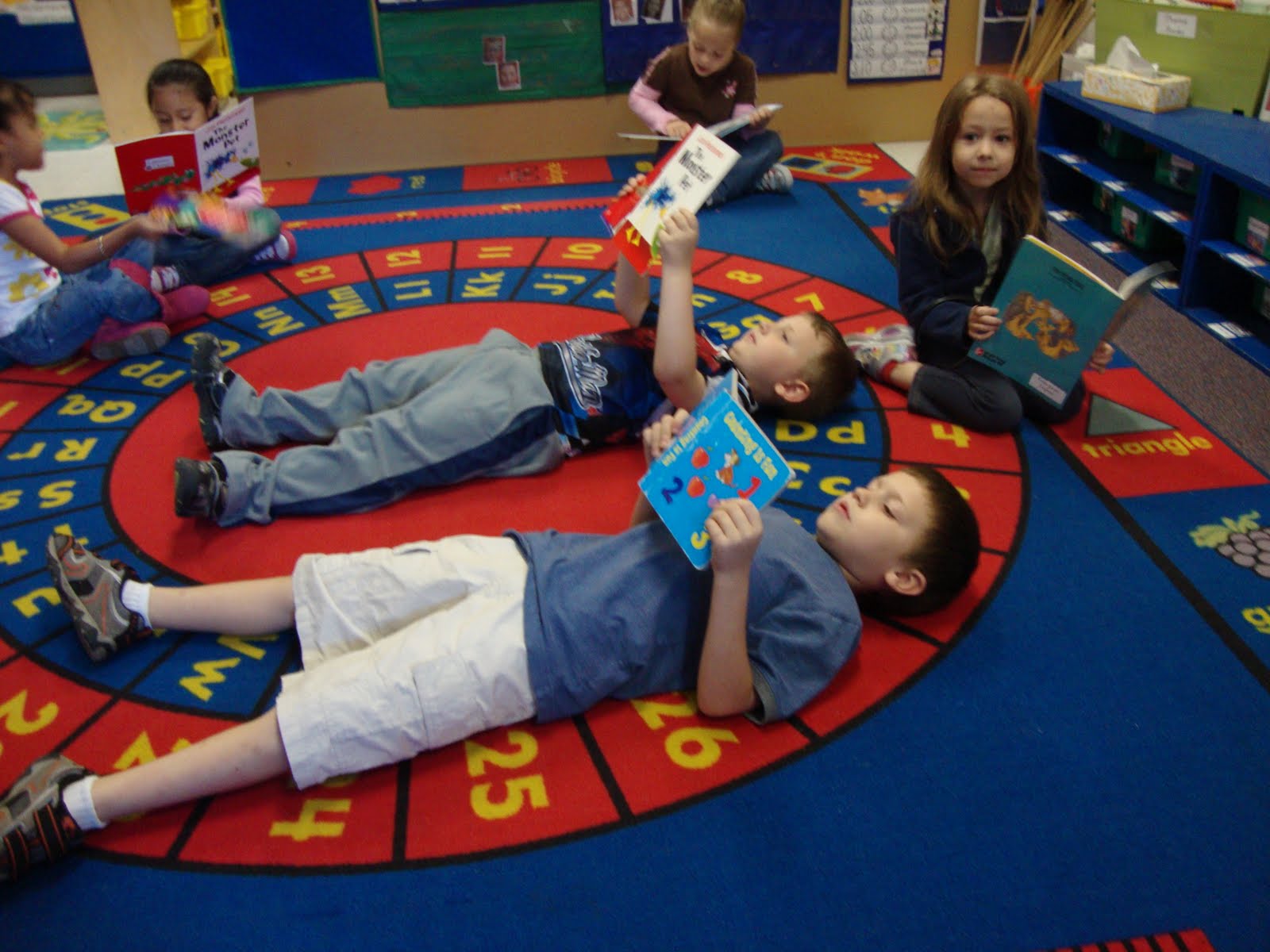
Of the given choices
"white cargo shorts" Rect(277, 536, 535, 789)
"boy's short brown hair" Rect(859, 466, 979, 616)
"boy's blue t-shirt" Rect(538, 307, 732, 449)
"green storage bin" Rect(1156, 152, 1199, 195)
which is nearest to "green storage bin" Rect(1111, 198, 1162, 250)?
"green storage bin" Rect(1156, 152, 1199, 195)

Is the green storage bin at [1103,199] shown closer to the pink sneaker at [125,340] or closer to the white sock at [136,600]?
the pink sneaker at [125,340]

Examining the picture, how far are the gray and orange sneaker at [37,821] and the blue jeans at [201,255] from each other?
2.05 meters

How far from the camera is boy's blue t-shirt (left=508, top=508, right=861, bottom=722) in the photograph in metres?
1.44

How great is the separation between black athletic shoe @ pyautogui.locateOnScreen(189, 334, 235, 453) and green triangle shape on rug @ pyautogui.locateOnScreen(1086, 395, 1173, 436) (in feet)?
6.70

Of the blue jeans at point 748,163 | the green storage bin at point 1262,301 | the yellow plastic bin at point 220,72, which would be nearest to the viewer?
the green storage bin at point 1262,301

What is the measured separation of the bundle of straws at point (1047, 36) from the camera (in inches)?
160

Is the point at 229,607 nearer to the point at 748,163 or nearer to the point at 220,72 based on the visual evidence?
the point at 748,163

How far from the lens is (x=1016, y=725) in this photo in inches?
59.5

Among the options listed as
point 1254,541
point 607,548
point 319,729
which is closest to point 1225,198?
point 1254,541

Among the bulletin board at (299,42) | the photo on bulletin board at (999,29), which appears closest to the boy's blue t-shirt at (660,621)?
the bulletin board at (299,42)

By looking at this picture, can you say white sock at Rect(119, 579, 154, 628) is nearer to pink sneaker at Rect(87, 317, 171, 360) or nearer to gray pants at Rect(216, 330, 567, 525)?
gray pants at Rect(216, 330, 567, 525)

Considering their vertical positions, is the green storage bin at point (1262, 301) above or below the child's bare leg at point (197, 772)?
above

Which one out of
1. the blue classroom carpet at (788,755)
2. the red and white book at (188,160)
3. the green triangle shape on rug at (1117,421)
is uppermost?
the red and white book at (188,160)

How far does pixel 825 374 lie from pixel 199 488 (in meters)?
1.33
